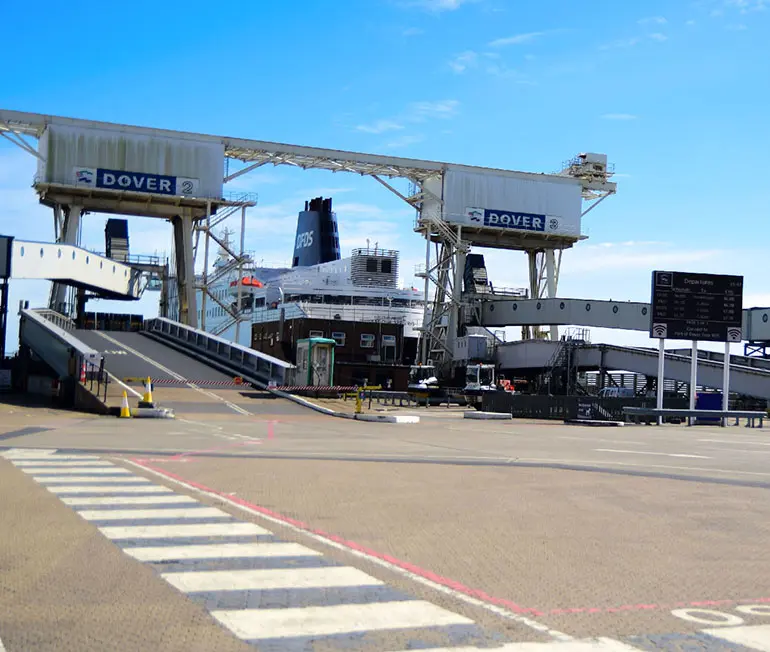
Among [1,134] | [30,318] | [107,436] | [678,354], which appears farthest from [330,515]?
[1,134]

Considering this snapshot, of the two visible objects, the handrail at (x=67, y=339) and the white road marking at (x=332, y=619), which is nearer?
the white road marking at (x=332, y=619)

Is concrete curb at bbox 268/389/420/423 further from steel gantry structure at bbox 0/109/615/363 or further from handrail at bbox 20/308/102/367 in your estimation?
steel gantry structure at bbox 0/109/615/363

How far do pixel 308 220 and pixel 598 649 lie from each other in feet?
320

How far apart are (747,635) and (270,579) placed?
3435mm

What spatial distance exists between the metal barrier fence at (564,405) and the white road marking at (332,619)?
3389cm

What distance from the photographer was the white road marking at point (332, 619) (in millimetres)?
5816

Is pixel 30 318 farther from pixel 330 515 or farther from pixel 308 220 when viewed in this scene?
pixel 308 220

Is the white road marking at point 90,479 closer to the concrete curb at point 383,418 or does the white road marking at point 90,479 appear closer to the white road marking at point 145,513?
the white road marking at point 145,513

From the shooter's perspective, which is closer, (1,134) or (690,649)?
(690,649)

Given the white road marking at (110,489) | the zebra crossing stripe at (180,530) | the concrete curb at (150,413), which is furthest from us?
the concrete curb at (150,413)

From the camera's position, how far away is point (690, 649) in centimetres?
561

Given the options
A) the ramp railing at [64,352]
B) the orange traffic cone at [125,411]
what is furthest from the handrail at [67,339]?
the orange traffic cone at [125,411]

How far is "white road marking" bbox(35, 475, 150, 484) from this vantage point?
516 inches

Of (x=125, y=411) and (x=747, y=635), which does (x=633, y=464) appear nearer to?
(x=747, y=635)
